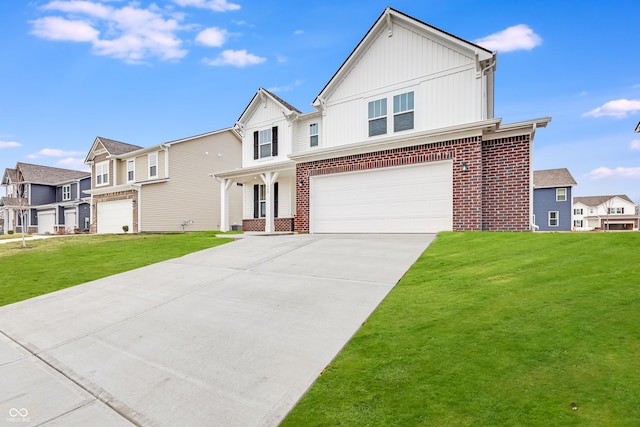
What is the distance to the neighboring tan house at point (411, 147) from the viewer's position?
10383mm

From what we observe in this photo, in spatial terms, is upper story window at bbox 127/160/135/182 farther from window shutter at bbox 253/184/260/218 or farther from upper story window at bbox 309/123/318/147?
upper story window at bbox 309/123/318/147

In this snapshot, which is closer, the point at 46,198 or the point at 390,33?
the point at 390,33

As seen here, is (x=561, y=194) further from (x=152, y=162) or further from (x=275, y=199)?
(x=152, y=162)

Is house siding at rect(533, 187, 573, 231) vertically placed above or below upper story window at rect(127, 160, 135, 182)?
below

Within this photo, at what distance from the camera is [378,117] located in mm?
13344

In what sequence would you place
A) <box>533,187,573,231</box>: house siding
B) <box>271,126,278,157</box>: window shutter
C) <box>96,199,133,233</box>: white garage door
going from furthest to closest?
<box>533,187,573,231</box>: house siding → <box>96,199,133,233</box>: white garage door → <box>271,126,278,157</box>: window shutter

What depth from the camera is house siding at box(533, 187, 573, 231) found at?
2703 cm

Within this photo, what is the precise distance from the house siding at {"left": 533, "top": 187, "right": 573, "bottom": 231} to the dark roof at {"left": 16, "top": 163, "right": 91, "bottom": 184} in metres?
45.1

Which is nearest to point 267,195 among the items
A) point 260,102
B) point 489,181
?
point 260,102

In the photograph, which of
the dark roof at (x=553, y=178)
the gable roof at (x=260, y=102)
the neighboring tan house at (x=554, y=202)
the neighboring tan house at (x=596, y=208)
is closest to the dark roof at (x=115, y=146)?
the gable roof at (x=260, y=102)

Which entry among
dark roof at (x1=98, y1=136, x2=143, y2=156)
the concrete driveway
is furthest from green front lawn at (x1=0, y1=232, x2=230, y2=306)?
dark roof at (x1=98, y1=136, x2=143, y2=156)

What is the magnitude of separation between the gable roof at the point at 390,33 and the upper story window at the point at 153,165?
47.3 feet

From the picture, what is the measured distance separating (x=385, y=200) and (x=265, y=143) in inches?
348

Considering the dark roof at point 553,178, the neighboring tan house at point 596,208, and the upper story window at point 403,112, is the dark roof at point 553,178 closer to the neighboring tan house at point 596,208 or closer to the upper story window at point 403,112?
the upper story window at point 403,112
